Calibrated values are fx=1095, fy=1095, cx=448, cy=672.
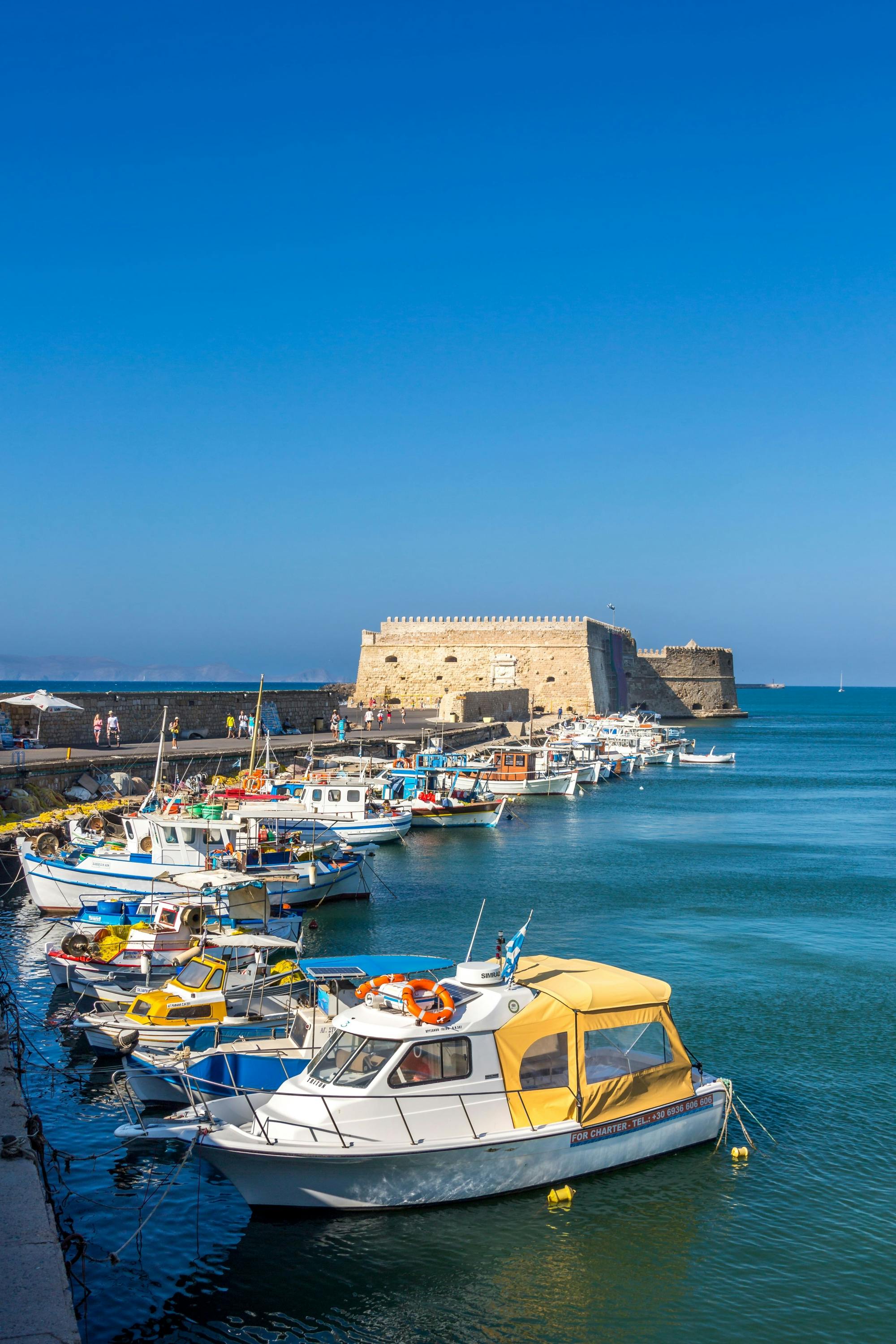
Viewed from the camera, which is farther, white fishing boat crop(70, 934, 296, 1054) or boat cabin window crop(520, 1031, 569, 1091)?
white fishing boat crop(70, 934, 296, 1054)

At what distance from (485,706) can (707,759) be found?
443 inches

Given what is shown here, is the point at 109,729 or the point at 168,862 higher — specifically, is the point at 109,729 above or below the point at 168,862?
above

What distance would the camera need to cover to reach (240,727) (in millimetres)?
38281

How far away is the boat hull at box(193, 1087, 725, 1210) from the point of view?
27.8 feet

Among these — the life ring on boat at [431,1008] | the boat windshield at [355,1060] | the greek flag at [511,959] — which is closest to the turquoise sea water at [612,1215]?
the boat windshield at [355,1060]

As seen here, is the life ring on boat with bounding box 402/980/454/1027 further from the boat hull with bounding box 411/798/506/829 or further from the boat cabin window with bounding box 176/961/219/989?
the boat hull with bounding box 411/798/506/829

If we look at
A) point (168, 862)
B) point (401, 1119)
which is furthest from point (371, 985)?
point (168, 862)

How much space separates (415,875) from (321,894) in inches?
155

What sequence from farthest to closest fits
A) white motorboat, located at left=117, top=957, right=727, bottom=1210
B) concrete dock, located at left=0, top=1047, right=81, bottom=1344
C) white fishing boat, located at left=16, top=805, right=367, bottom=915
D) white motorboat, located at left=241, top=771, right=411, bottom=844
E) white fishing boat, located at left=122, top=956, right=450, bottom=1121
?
1. white motorboat, located at left=241, top=771, right=411, bottom=844
2. white fishing boat, located at left=16, top=805, right=367, bottom=915
3. white fishing boat, located at left=122, top=956, right=450, bottom=1121
4. white motorboat, located at left=117, top=957, right=727, bottom=1210
5. concrete dock, located at left=0, top=1047, right=81, bottom=1344

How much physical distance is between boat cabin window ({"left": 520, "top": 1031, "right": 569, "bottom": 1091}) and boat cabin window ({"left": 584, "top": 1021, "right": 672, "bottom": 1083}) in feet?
0.71

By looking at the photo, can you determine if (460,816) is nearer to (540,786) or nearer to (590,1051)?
(540,786)

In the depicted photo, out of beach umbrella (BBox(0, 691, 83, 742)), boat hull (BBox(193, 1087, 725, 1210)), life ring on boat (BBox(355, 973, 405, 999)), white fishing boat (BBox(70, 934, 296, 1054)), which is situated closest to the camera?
boat hull (BBox(193, 1087, 725, 1210))

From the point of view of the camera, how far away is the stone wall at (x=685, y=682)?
83.1m

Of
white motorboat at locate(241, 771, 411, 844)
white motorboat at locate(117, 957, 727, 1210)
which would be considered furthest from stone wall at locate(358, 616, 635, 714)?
white motorboat at locate(117, 957, 727, 1210)
